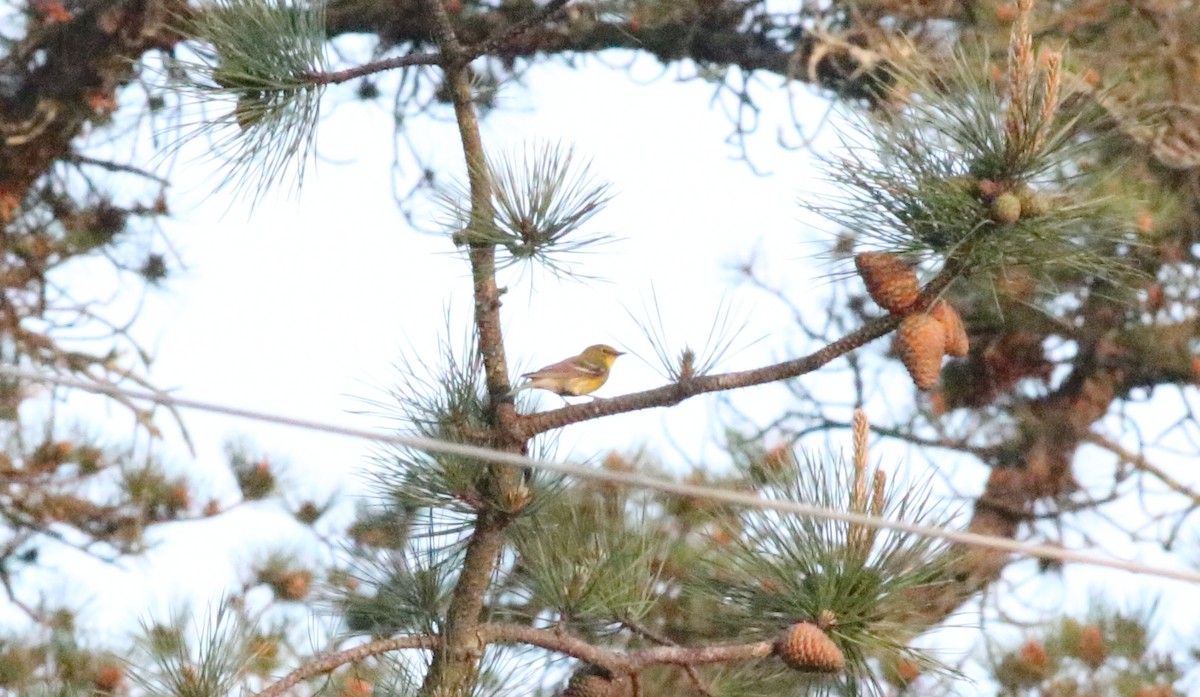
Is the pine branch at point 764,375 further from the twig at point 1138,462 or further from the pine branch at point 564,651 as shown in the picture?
the twig at point 1138,462

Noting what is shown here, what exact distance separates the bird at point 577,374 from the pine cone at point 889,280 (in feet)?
1.04

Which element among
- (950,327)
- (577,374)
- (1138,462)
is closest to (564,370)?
(577,374)

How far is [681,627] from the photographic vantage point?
2146mm

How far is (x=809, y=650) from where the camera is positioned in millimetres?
1097

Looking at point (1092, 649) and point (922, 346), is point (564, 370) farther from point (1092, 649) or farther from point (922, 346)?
point (1092, 649)

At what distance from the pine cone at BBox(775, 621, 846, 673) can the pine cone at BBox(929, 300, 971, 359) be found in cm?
24

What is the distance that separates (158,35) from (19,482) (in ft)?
2.61

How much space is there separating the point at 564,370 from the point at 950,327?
389mm

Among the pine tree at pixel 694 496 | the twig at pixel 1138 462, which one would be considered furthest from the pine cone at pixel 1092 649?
the twig at pixel 1138 462

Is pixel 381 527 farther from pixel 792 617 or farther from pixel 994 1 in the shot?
pixel 994 1

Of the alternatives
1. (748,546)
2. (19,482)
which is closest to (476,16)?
(19,482)

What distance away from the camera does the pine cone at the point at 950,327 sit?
1062mm

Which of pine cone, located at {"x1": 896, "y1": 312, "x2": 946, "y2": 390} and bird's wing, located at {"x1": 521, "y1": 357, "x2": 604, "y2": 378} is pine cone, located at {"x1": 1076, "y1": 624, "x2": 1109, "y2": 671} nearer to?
bird's wing, located at {"x1": 521, "y1": 357, "x2": 604, "y2": 378}

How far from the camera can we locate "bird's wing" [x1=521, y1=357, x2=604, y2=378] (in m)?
1.29
